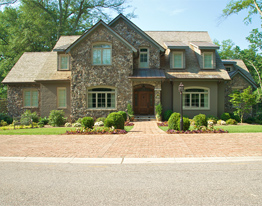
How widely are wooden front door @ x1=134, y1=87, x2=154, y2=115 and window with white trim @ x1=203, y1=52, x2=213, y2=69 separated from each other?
5.51m

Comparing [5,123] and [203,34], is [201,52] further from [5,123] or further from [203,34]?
[5,123]

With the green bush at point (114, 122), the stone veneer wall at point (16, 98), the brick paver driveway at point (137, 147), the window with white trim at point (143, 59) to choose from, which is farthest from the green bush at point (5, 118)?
the window with white trim at point (143, 59)

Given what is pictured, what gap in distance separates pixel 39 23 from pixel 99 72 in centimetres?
1811

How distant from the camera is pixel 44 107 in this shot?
67.4 ft

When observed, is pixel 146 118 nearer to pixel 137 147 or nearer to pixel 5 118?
pixel 137 147

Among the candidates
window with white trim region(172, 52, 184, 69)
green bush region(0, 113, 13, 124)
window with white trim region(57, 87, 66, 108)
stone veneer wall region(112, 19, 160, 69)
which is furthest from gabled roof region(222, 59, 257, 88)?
green bush region(0, 113, 13, 124)

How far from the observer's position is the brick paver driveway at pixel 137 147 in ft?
25.7

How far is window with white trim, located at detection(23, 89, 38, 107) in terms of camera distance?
2219cm

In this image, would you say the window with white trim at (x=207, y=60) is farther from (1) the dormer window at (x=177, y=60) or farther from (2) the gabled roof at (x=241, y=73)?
(2) the gabled roof at (x=241, y=73)

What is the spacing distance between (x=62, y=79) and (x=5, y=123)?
6.08 metres

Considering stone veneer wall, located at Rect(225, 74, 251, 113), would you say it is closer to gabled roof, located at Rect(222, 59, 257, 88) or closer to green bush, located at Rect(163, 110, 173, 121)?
gabled roof, located at Rect(222, 59, 257, 88)

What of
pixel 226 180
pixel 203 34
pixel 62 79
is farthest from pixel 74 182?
pixel 203 34

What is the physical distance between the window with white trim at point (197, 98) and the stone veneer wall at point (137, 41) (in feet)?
12.8

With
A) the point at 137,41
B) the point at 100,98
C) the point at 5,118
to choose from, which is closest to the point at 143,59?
the point at 137,41
